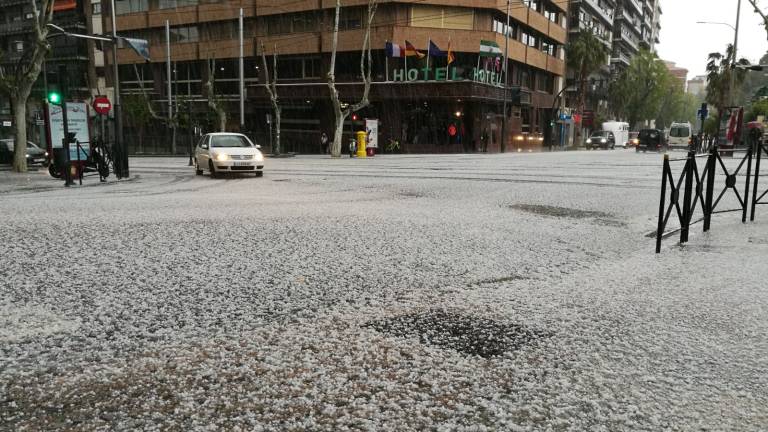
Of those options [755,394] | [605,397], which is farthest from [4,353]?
[755,394]

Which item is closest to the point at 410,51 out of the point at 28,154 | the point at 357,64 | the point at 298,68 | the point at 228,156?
the point at 357,64

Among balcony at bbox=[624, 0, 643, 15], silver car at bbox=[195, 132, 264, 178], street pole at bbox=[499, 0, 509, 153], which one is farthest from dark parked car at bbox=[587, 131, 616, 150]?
silver car at bbox=[195, 132, 264, 178]

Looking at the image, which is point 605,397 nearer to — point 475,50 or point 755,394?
point 755,394

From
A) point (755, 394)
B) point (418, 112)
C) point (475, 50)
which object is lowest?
point (755, 394)

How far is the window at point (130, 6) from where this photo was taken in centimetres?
5000

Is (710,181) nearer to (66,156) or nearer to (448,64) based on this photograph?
(66,156)

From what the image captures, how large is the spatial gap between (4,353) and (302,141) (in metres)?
41.6

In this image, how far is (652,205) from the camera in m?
10.5

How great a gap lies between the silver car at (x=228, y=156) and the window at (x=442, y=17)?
2517 centimetres

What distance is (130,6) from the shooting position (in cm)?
5084

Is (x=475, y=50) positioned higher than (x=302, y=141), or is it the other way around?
(x=475, y=50)

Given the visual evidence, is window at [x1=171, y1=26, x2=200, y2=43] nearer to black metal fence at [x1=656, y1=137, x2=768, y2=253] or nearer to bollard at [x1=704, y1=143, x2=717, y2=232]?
black metal fence at [x1=656, y1=137, x2=768, y2=253]

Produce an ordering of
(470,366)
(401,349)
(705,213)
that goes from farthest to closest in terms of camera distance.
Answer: (705,213) < (401,349) < (470,366)

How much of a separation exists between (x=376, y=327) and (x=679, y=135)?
5148cm
